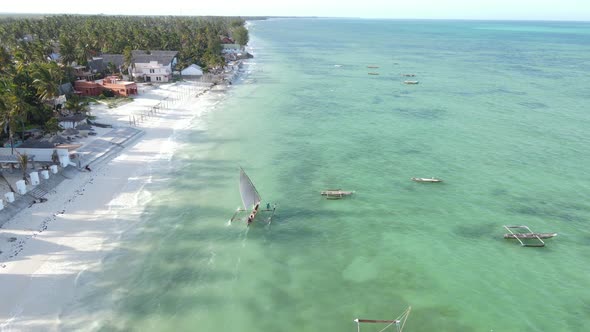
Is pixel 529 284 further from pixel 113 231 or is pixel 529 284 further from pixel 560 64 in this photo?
pixel 560 64

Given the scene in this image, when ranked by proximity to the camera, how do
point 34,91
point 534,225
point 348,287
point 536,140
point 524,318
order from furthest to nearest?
point 536,140
point 34,91
point 534,225
point 348,287
point 524,318

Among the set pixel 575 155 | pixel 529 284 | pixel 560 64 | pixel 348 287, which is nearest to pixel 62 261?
pixel 348 287

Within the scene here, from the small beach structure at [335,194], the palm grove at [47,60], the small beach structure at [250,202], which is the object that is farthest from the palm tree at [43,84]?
the small beach structure at [335,194]

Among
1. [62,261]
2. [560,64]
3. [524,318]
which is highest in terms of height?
[560,64]

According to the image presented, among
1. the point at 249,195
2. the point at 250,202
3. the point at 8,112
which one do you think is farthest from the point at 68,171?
the point at 250,202

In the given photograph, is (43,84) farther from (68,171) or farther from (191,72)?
(191,72)

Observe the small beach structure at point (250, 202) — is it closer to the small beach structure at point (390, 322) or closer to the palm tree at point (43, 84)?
the small beach structure at point (390, 322)
